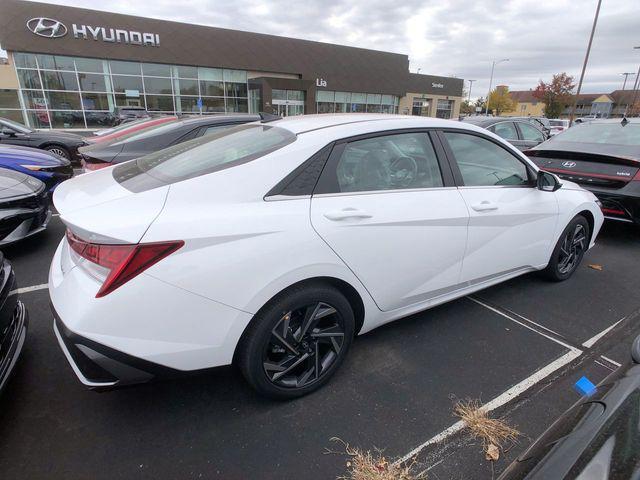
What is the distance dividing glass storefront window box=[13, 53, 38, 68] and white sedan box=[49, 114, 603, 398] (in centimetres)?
2604

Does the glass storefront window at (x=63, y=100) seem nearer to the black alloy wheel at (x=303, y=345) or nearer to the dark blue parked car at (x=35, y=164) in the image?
the dark blue parked car at (x=35, y=164)

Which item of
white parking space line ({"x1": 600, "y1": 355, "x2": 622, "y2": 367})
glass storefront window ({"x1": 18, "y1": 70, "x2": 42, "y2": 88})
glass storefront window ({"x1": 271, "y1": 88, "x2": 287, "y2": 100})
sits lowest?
white parking space line ({"x1": 600, "y1": 355, "x2": 622, "y2": 367})

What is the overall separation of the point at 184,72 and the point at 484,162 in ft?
90.2

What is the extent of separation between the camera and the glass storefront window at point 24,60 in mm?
21639

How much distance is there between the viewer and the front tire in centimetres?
203

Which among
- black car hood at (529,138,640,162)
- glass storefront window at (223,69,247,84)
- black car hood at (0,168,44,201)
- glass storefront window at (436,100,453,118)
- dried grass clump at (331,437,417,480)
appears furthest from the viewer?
glass storefront window at (436,100,453,118)

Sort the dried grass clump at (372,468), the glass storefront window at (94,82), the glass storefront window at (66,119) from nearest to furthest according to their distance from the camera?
the dried grass clump at (372,468) → the glass storefront window at (66,119) → the glass storefront window at (94,82)

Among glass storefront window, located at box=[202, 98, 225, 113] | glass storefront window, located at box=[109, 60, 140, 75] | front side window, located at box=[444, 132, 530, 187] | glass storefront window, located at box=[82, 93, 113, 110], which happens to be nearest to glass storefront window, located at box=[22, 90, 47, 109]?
glass storefront window, located at box=[82, 93, 113, 110]

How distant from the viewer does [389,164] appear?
Answer: 2576 millimetres

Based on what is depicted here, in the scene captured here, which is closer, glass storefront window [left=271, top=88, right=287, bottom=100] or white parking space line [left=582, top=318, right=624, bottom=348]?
white parking space line [left=582, top=318, right=624, bottom=348]

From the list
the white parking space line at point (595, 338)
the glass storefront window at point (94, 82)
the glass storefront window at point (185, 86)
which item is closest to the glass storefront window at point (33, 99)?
the glass storefront window at point (94, 82)

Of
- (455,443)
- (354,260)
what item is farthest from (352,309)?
(455,443)

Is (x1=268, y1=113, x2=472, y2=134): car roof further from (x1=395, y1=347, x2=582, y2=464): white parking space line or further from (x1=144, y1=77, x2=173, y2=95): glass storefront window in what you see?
(x1=144, y1=77, x2=173, y2=95): glass storefront window

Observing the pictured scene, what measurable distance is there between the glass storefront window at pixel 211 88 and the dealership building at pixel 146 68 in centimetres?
7
